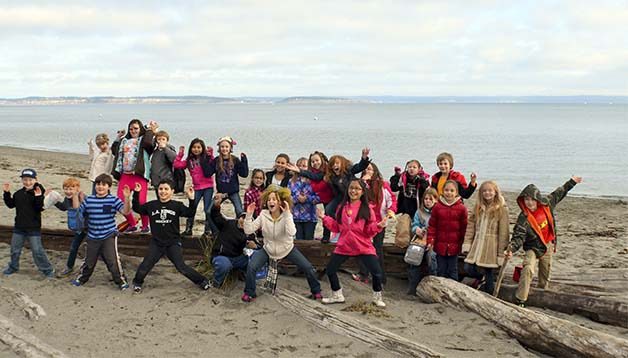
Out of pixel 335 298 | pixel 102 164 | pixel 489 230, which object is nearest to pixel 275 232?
pixel 335 298

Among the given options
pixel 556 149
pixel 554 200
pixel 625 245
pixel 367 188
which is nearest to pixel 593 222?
pixel 625 245

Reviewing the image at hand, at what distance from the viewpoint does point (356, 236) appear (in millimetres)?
6520

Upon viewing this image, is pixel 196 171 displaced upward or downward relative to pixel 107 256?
upward

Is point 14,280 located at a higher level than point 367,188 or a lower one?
lower

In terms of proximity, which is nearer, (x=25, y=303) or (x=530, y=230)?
(x=25, y=303)

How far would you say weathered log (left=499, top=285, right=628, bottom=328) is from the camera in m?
6.27

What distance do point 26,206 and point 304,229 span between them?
11.7ft

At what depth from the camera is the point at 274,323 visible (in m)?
6.01

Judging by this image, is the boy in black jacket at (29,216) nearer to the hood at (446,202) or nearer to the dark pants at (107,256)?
the dark pants at (107,256)

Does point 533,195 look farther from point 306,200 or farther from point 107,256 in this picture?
point 107,256

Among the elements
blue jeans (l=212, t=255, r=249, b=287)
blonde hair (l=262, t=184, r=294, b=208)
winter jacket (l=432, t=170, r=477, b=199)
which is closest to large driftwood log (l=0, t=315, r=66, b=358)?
blue jeans (l=212, t=255, r=249, b=287)

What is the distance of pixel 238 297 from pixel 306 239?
1.60 m

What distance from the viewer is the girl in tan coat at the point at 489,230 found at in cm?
670

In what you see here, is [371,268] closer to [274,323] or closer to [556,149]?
Answer: [274,323]
